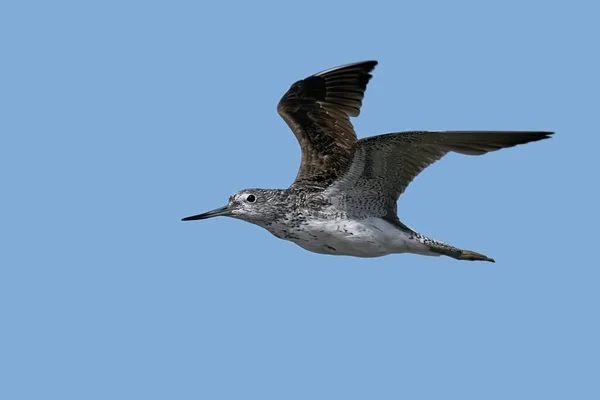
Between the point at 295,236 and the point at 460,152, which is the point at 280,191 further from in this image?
the point at 460,152

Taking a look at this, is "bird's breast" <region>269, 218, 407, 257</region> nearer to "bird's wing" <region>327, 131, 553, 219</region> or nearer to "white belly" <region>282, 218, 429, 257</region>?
"white belly" <region>282, 218, 429, 257</region>

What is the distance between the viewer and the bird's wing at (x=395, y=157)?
10.3m

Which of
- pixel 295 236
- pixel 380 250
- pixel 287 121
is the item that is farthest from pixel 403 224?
pixel 287 121

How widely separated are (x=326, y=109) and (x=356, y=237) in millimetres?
2494

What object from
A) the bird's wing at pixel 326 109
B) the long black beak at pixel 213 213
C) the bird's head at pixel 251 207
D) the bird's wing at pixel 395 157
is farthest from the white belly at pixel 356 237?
the bird's wing at pixel 326 109

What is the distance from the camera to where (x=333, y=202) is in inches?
449

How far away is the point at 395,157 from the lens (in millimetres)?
10852

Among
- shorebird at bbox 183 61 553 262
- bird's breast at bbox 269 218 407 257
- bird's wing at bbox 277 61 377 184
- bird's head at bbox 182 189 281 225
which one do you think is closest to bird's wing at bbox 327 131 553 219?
shorebird at bbox 183 61 553 262

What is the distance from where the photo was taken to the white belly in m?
11.3

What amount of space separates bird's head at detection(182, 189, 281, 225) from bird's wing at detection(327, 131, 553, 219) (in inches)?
27.5

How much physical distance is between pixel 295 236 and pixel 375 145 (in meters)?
1.51

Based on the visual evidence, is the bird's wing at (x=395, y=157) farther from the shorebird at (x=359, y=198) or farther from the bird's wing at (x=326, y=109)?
the bird's wing at (x=326, y=109)

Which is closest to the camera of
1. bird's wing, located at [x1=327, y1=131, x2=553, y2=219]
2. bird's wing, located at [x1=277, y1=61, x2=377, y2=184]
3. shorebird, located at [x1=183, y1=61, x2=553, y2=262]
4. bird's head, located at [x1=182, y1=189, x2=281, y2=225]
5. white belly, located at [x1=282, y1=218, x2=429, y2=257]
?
bird's wing, located at [x1=327, y1=131, x2=553, y2=219]

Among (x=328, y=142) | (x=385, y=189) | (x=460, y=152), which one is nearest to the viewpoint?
(x=460, y=152)
